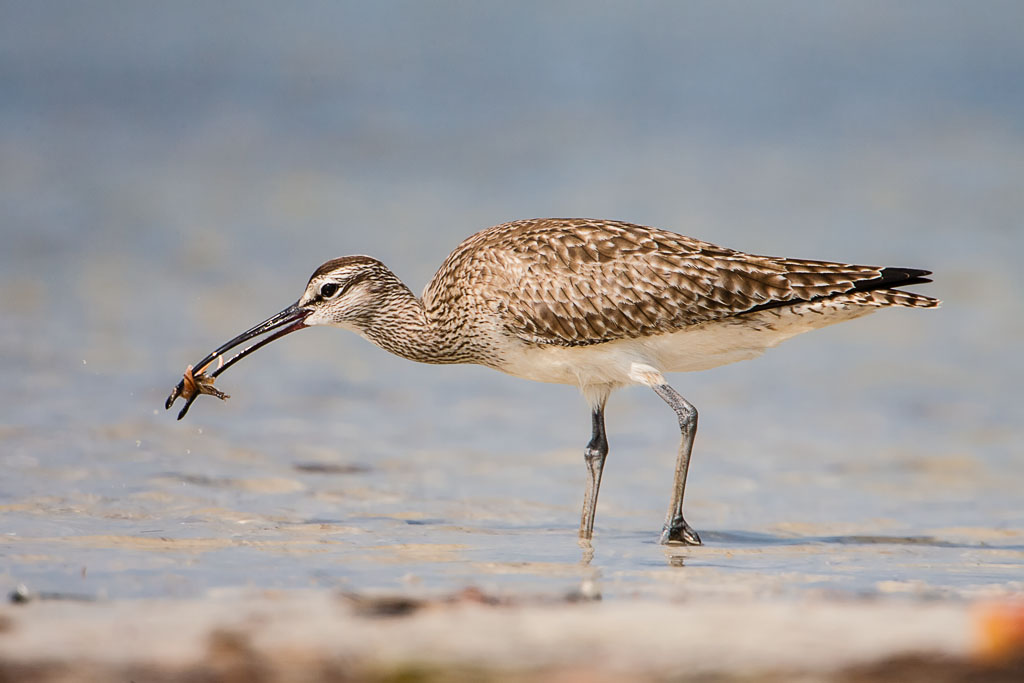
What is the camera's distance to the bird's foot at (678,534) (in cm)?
770

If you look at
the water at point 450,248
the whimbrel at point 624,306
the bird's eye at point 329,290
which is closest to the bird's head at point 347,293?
the bird's eye at point 329,290

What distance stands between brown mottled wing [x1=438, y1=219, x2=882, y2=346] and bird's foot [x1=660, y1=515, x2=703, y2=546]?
1074mm

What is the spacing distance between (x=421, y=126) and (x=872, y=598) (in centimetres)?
1933

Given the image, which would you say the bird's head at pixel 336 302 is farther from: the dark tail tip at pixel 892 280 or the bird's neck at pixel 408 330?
the dark tail tip at pixel 892 280

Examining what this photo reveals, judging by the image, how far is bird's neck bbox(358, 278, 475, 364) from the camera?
8688 mm

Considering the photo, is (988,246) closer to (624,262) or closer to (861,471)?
(861,471)

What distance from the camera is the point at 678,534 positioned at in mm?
7734

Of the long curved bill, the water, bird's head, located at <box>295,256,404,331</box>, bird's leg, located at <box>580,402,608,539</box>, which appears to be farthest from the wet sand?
bird's head, located at <box>295,256,404,331</box>

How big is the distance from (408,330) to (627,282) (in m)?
1.49

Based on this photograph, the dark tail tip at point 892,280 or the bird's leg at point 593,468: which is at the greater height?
the dark tail tip at point 892,280

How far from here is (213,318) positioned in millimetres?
13750

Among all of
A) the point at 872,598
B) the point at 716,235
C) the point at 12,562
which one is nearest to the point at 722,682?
the point at 872,598

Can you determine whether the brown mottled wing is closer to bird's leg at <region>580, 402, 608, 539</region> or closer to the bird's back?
the bird's back

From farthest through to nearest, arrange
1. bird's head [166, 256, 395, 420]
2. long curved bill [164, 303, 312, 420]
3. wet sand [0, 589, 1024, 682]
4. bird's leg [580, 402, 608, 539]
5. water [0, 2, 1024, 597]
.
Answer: bird's head [166, 256, 395, 420] → long curved bill [164, 303, 312, 420] → bird's leg [580, 402, 608, 539] → water [0, 2, 1024, 597] → wet sand [0, 589, 1024, 682]
